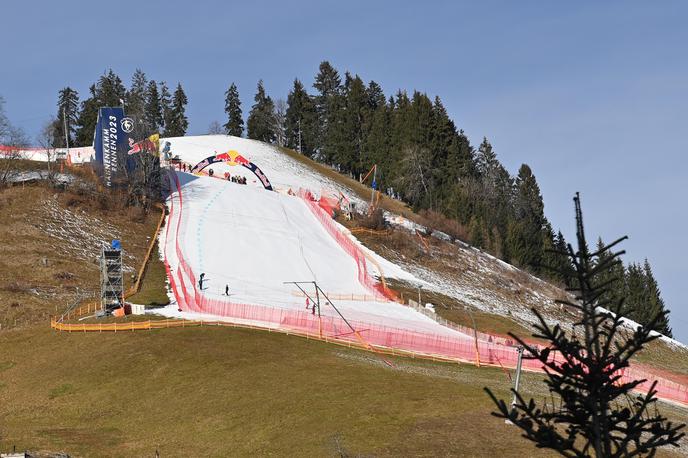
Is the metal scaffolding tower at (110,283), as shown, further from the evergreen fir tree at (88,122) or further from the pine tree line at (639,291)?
the evergreen fir tree at (88,122)

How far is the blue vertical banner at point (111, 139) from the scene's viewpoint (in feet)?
295

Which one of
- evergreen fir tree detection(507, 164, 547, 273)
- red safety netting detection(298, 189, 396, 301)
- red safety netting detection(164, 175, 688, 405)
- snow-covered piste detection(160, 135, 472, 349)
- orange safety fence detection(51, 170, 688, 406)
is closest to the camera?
orange safety fence detection(51, 170, 688, 406)

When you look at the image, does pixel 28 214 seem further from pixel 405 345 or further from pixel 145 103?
pixel 145 103

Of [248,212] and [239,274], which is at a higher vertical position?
[248,212]

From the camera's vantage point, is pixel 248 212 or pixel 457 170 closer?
pixel 248 212

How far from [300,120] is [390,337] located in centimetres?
12600

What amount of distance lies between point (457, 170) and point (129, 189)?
219 feet

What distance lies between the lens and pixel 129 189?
3583 inches

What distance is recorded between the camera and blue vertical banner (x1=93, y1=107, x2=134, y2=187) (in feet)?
295

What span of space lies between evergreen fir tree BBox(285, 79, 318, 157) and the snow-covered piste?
5588 centimetres

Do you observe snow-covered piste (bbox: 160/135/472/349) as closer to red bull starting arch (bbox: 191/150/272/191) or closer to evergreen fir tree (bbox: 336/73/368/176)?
red bull starting arch (bbox: 191/150/272/191)

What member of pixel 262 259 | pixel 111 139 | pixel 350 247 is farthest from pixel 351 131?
pixel 262 259

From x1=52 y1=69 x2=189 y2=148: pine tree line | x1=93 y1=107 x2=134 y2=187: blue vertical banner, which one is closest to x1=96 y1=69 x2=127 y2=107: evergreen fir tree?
x1=52 y1=69 x2=189 y2=148: pine tree line

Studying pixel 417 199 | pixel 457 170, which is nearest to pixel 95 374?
pixel 417 199
